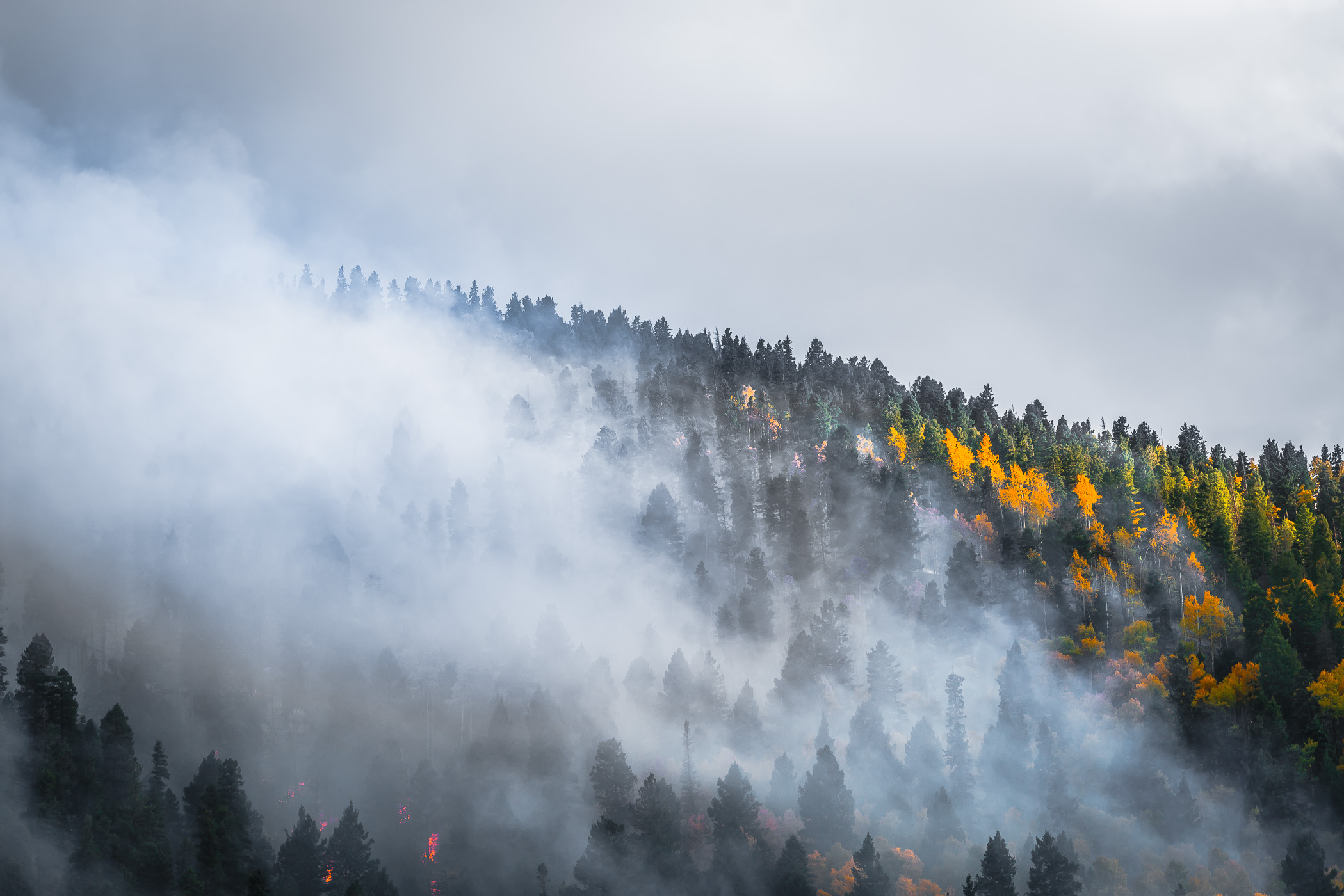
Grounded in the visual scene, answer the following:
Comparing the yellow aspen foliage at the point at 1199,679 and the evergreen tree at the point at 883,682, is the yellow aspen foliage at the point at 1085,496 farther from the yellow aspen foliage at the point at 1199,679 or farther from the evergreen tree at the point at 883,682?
the evergreen tree at the point at 883,682

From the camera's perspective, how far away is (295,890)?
255ft

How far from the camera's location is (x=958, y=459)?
518 ft

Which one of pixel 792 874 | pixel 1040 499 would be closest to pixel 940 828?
pixel 792 874

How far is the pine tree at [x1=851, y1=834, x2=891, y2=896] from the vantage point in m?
73.3

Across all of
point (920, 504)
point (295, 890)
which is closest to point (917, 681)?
point (920, 504)

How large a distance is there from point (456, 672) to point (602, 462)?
199 feet

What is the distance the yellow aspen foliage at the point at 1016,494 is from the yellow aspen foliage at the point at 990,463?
197 cm

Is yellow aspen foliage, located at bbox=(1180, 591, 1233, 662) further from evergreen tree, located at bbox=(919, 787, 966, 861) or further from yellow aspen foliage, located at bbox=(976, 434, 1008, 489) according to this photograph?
evergreen tree, located at bbox=(919, 787, 966, 861)

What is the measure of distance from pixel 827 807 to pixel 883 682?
74.3 ft

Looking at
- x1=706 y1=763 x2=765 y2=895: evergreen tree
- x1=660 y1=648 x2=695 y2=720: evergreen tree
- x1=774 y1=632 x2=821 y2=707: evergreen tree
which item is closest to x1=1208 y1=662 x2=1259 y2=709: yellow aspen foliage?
x1=774 y1=632 x2=821 y2=707: evergreen tree

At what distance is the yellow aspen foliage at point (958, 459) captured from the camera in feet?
505

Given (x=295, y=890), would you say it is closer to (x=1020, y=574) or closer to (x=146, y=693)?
(x=146, y=693)

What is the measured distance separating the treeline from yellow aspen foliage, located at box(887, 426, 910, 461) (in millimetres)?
107899

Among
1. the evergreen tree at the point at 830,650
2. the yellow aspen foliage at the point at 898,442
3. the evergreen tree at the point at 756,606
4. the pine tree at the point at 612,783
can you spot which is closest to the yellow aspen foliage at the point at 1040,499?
the yellow aspen foliage at the point at 898,442
